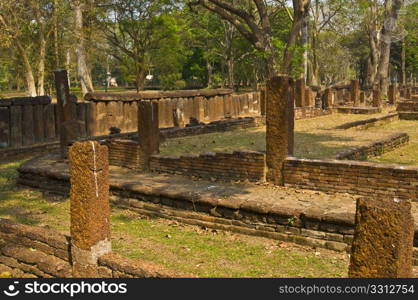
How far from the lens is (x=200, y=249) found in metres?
6.61

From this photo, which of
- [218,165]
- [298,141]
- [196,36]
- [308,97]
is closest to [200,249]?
[218,165]

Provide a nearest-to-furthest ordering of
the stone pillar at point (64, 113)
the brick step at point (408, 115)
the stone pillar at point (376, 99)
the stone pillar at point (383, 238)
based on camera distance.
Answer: the stone pillar at point (383, 238), the stone pillar at point (64, 113), the brick step at point (408, 115), the stone pillar at point (376, 99)

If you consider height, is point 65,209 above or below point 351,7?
below

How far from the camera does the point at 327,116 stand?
80.2 feet

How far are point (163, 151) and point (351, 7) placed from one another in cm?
2823

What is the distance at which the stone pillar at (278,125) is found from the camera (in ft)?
28.3

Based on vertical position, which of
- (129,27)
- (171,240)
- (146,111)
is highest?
(129,27)

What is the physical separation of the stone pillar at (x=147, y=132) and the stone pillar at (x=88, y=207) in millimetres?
5353

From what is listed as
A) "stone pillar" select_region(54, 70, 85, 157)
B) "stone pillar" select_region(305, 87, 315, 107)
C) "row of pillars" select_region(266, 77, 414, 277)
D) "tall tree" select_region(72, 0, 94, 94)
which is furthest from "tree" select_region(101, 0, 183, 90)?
"row of pillars" select_region(266, 77, 414, 277)

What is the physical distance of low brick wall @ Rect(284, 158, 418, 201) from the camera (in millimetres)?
7688

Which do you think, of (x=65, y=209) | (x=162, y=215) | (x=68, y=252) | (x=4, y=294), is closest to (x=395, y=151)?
(x=162, y=215)

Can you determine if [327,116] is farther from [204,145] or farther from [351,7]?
[351,7]

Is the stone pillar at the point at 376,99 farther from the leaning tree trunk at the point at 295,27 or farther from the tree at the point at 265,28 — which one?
the leaning tree trunk at the point at 295,27

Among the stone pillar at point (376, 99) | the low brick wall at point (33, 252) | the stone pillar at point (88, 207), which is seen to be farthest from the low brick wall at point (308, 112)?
the stone pillar at point (88, 207)
